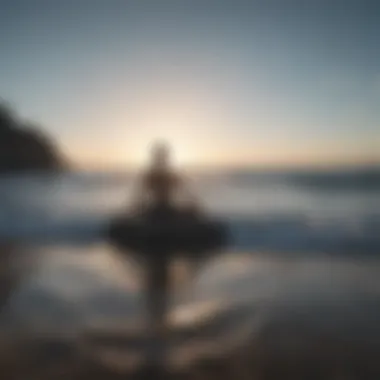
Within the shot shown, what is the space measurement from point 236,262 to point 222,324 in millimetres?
192

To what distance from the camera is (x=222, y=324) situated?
1479 mm

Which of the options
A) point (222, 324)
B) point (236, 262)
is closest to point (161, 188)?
point (236, 262)

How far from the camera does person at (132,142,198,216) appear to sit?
1.51 metres

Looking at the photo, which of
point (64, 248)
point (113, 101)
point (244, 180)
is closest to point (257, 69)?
point (244, 180)

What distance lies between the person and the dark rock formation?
0.27m

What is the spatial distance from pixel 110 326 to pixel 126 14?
973 mm

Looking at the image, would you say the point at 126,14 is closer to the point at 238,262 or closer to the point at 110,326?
the point at 238,262

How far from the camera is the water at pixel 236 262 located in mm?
1491

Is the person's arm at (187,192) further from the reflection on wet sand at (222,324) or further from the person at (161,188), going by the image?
the reflection on wet sand at (222,324)

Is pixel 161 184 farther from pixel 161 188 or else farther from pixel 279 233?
pixel 279 233

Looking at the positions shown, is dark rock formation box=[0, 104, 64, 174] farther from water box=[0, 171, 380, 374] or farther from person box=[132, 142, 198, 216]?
person box=[132, 142, 198, 216]

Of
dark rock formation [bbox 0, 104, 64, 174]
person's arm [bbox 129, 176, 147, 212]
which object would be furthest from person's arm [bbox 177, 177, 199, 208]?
dark rock formation [bbox 0, 104, 64, 174]

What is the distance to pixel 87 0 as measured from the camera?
1537 mm

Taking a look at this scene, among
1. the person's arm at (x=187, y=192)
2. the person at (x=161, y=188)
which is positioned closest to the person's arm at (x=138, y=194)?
the person at (x=161, y=188)
